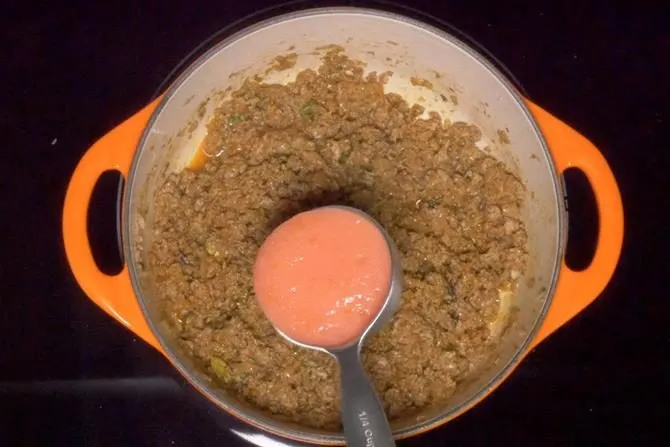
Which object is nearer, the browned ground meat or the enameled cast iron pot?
the enameled cast iron pot

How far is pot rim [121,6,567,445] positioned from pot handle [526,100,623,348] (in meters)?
0.03

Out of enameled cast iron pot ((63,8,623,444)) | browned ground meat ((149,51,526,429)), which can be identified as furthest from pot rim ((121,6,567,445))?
browned ground meat ((149,51,526,429))

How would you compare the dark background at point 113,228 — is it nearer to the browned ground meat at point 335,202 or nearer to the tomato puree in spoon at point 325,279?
the browned ground meat at point 335,202

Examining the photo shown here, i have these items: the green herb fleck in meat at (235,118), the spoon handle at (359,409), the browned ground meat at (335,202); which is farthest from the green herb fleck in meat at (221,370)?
the green herb fleck in meat at (235,118)

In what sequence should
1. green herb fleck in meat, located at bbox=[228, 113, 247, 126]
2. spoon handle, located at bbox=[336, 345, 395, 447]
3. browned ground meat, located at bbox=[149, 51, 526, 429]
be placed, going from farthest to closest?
green herb fleck in meat, located at bbox=[228, 113, 247, 126]
browned ground meat, located at bbox=[149, 51, 526, 429]
spoon handle, located at bbox=[336, 345, 395, 447]

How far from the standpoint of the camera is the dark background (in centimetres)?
143

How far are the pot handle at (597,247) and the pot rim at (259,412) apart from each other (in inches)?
1.0

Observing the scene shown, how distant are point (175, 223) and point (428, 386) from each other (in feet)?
2.00

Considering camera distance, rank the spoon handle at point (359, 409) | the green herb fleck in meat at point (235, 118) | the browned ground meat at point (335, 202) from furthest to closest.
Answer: the green herb fleck in meat at point (235, 118), the browned ground meat at point (335, 202), the spoon handle at point (359, 409)

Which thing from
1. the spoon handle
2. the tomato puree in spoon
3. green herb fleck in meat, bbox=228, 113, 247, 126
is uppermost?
green herb fleck in meat, bbox=228, 113, 247, 126

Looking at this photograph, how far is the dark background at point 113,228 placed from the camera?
143 cm

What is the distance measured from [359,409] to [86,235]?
0.57 meters

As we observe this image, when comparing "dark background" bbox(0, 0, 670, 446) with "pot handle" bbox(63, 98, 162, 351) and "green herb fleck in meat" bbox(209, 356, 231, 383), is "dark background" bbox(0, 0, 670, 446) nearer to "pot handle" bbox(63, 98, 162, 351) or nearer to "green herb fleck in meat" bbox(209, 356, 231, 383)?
"green herb fleck in meat" bbox(209, 356, 231, 383)

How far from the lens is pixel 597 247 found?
125 centimetres
